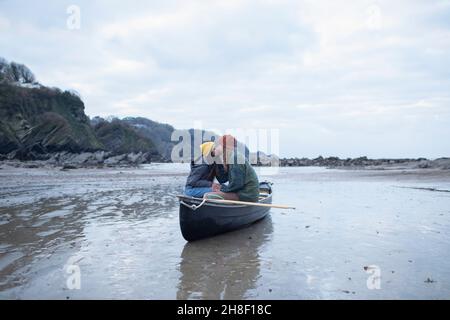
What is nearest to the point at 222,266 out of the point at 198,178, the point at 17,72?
the point at 198,178

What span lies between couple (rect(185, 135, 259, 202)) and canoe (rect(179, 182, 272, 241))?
1.30 feet

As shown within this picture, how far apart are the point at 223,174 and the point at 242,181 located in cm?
66

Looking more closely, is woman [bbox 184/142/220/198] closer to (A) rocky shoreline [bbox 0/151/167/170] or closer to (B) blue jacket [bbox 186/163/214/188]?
(B) blue jacket [bbox 186/163/214/188]

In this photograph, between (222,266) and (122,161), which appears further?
(122,161)

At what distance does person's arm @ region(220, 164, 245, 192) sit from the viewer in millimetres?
8163

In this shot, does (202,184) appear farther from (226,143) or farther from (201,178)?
(226,143)

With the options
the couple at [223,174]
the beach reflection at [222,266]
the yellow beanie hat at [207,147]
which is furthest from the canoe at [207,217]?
the yellow beanie hat at [207,147]

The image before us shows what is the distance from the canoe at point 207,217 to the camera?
707 cm

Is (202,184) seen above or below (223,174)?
below

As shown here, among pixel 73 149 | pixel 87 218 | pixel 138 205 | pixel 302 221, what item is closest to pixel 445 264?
pixel 302 221

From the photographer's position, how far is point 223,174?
347 inches

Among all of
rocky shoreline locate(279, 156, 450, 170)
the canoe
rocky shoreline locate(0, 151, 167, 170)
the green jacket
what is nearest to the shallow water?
the canoe
